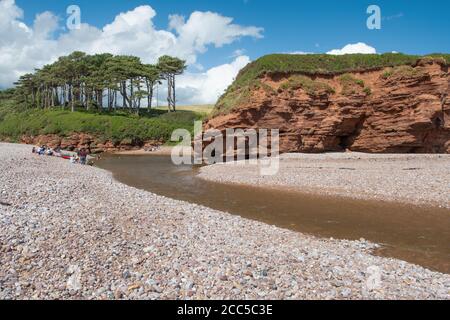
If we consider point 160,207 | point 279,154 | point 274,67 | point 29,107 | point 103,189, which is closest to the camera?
point 160,207

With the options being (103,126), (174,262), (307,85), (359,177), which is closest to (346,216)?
(359,177)

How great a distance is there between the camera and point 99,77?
7494cm

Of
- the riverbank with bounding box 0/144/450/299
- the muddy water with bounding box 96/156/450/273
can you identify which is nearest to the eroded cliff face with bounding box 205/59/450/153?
the muddy water with bounding box 96/156/450/273

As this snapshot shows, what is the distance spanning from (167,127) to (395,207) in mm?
56499

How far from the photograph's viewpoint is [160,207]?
1569 centimetres

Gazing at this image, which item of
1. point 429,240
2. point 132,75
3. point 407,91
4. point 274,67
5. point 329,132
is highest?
point 132,75

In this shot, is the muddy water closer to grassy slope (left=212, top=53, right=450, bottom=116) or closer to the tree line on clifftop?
grassy slope (left=212, top=53, right=450, bottom=116)

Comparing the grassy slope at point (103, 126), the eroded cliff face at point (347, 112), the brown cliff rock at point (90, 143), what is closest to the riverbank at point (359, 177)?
the eroded cliff face at point (347, 112)

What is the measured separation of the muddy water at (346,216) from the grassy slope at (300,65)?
2046cm

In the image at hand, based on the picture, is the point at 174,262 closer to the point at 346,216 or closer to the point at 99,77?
the point at 346,216

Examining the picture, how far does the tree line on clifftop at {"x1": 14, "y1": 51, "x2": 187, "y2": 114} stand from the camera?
7575cm

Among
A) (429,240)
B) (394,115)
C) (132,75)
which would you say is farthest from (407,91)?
(132,75)

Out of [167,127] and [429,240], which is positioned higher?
[167,127]
